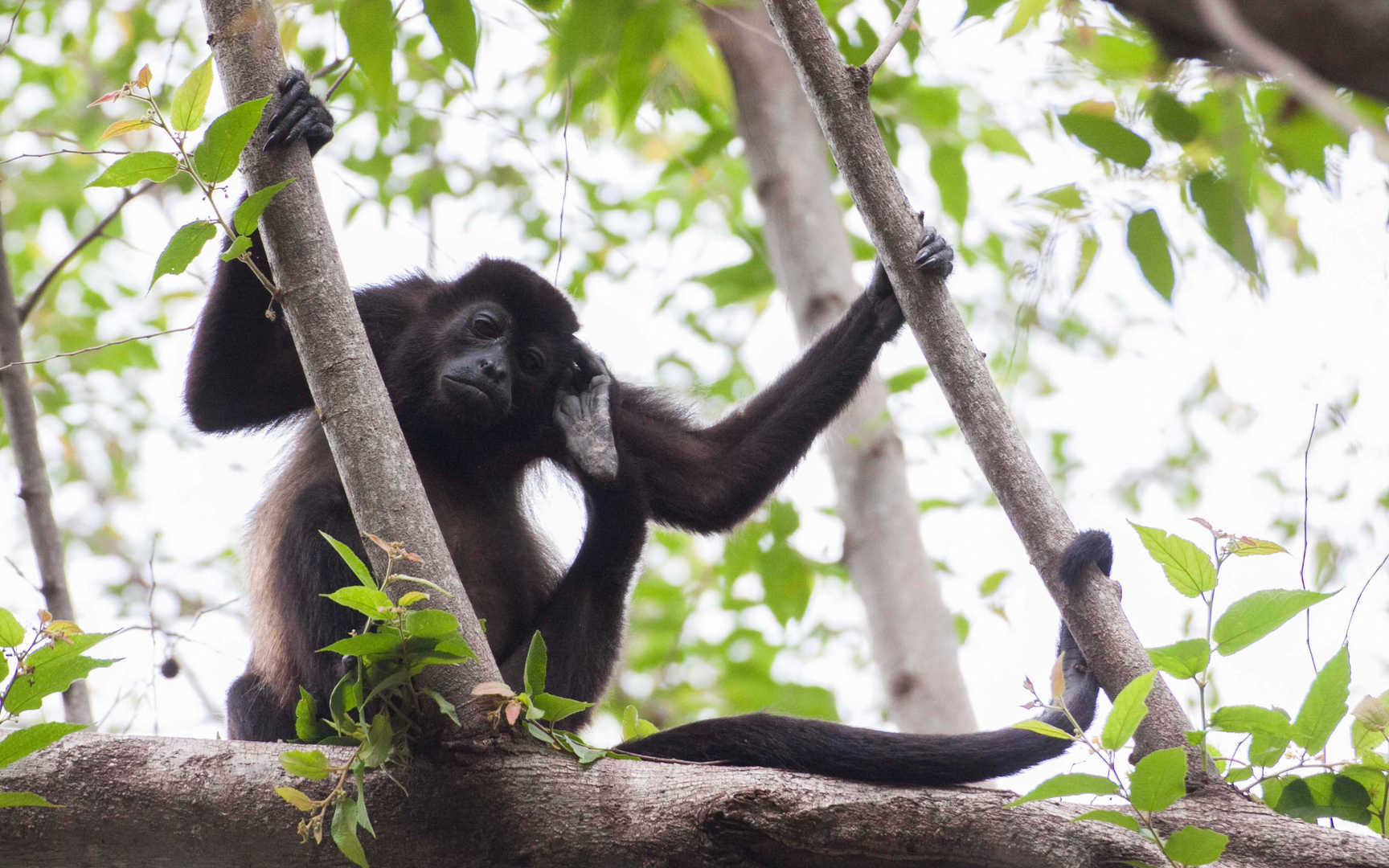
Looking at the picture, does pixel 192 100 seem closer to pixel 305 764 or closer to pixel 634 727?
pixel 305 764

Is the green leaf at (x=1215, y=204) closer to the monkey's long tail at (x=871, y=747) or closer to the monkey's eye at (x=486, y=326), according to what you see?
the monkey's long tail at (x=871, y=747)

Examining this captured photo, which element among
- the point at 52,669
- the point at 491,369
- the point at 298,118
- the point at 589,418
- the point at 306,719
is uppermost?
the point at 298,118

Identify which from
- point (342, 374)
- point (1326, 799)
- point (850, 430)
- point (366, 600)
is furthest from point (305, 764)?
point (850, 430)

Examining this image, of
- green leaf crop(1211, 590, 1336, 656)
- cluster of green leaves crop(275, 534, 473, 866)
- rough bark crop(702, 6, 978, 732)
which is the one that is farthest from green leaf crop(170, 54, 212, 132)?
rough bark crop(702, 6, 978, 732)

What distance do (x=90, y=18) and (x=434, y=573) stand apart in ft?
20.3

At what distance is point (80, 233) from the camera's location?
8336 mm

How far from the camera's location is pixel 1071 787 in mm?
2227

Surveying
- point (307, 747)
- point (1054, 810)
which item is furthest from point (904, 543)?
point (307, 747)

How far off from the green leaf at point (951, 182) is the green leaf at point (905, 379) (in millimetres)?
1190

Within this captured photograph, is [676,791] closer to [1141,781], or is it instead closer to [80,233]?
[1141,781]

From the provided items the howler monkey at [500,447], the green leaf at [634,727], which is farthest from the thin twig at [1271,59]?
the green leaf at [634,727]

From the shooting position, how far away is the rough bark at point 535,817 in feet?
8.45

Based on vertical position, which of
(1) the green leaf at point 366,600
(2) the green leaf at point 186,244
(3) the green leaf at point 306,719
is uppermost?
(2) the green leaf at point 186,244

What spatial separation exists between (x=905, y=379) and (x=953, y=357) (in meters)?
3.11
